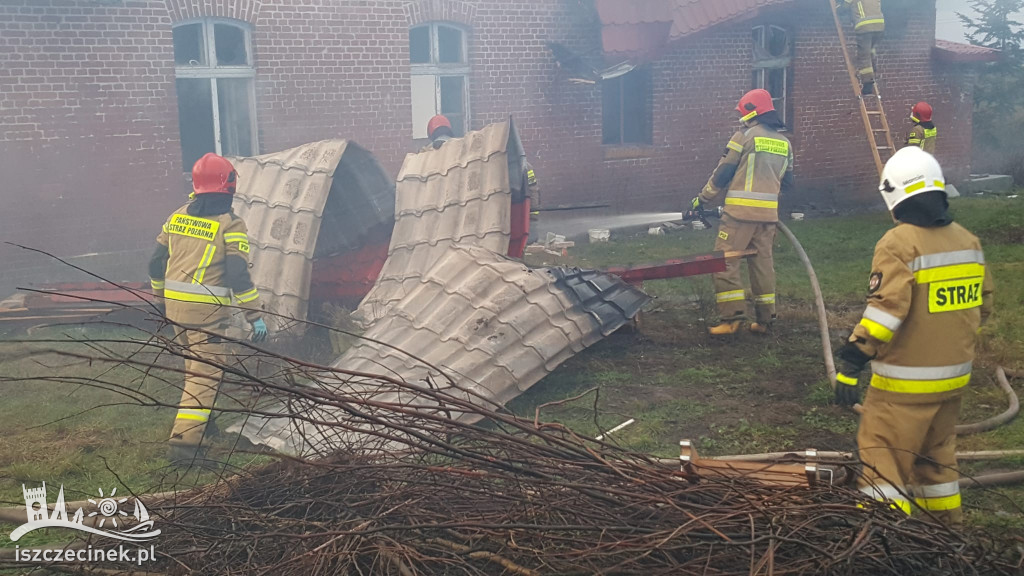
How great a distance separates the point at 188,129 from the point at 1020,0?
19.6 metres

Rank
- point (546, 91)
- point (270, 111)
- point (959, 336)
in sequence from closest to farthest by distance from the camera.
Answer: point (959, 336) → point (270, 111) → point (546, 91)

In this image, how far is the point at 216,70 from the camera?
10.8 meters

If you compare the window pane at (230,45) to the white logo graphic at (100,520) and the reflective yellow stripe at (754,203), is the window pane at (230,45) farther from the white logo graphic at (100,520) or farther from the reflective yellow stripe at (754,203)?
the white logo graphic at (100,520)

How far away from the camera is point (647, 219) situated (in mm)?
13516

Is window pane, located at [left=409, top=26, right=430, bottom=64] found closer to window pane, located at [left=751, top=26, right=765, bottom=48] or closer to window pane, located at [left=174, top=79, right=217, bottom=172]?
window pane, located at [left=174, top=79, right=217, bottom=172]

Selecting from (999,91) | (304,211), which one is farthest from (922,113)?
(304,211)

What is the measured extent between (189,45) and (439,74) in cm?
333

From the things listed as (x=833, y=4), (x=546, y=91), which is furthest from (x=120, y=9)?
(x=833, y=4)

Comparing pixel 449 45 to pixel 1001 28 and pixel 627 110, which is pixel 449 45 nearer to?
pixel 627 110

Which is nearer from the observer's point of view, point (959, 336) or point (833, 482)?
point (833, 482)

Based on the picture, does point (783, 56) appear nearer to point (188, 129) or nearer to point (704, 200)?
point (704, 200)

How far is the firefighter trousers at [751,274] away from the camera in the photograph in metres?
7.45

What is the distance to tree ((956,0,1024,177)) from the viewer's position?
20.3m

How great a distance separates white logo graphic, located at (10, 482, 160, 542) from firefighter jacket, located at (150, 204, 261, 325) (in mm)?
1405
